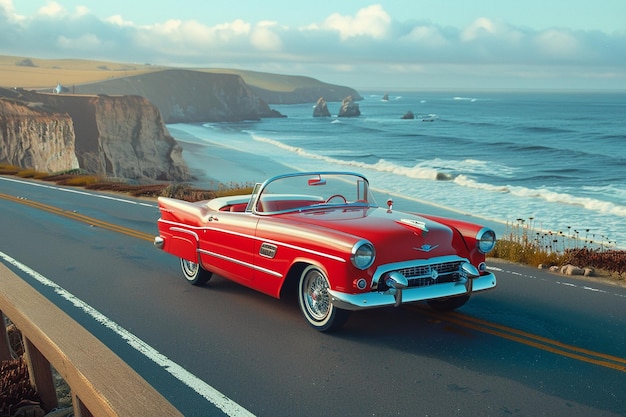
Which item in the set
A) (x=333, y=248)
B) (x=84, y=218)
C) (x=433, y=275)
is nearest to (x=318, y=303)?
(x=333, y=248)

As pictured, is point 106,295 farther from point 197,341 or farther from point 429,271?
point 429,271

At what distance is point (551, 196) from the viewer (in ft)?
113

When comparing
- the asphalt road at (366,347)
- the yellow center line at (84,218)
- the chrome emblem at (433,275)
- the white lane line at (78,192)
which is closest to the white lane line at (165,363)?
the asphalt road at (366,347)

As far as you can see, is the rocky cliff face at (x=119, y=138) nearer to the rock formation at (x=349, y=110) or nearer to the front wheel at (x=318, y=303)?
the front wheel at (x=318, y=303)

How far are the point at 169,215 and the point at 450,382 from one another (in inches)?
203

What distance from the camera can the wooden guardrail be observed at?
3127 millimetres

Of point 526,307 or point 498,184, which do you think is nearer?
point 526,307

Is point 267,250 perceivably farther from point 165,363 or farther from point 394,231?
point 165,363

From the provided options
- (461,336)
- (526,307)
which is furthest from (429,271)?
(526,307)

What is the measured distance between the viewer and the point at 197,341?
6906 millimetres

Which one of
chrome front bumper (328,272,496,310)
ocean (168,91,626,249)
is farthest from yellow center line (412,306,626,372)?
ocean (168,91,626,249)

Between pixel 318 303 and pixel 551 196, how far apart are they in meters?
29.8

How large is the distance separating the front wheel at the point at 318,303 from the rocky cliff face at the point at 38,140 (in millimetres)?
45084

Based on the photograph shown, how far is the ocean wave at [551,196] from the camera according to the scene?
99.2ft
